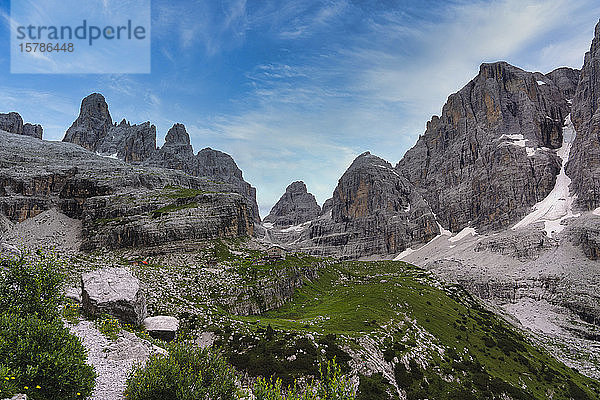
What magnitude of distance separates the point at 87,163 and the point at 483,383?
225695 millimetres

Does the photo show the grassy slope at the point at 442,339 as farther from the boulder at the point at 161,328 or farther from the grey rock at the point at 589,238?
the grey rock at the point at 589,238

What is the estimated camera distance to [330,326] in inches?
2366

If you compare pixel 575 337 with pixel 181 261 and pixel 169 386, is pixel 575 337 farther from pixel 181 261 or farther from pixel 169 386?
pixel 169 386

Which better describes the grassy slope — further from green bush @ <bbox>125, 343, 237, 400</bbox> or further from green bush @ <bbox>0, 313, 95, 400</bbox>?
green bush @ <bbox>0, 313, 95, 400</bbox>

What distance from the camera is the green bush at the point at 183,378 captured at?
788 inches

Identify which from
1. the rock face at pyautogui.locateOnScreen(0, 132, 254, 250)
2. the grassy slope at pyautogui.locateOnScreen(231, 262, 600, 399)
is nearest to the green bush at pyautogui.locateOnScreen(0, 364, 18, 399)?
the grassy slope at pyautogui.locateOnScreen(231, 262, 600, 399)

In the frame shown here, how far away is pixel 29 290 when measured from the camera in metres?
23.1

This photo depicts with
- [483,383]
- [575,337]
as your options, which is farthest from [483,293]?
[483,383]

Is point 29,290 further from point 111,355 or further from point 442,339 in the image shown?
point 442,339

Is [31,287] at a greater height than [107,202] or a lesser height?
lesser

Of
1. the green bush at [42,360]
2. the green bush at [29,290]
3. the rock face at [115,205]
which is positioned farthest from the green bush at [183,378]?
the rock face at [115,205]

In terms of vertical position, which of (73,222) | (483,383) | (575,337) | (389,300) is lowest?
(575,337)

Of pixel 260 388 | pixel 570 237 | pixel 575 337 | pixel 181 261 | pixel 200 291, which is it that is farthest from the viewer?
pixel 570 237

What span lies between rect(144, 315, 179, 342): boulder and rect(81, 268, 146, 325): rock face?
108 centimetres
